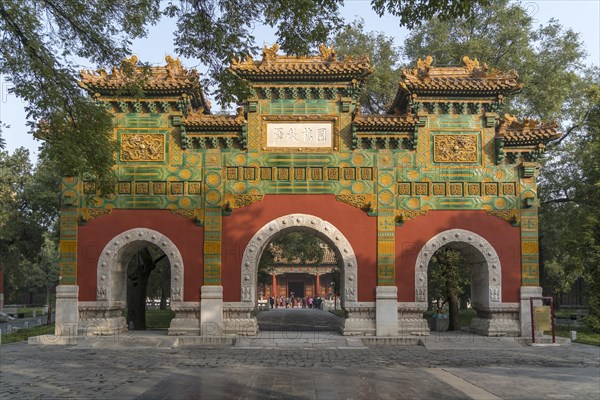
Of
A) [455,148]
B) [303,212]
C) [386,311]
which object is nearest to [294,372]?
[386,311]

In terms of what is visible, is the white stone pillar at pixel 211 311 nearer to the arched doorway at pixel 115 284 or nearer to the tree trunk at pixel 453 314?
the arched doorway at pixel 115 284

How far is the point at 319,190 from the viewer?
19.8m

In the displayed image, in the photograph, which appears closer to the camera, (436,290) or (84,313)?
(84,313)

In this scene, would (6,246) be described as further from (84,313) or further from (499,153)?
(499,153)

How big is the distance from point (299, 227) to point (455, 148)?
217 inches

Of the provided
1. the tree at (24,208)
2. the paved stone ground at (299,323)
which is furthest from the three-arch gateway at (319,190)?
the tree at (24,208)

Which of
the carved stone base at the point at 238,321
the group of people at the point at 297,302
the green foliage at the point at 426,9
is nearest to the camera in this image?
the green foliage at the point at 426,9

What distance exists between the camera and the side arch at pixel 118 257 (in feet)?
63.3

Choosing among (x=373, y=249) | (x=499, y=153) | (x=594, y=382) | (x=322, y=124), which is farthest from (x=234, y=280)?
(x=594, y=382)

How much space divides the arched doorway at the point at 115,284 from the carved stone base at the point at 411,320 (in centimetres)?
623

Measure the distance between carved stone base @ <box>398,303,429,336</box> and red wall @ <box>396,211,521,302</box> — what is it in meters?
1.00

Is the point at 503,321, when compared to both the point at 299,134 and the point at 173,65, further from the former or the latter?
the point at 173,65

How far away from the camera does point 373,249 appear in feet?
64.4

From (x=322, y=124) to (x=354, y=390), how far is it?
10822 mm
